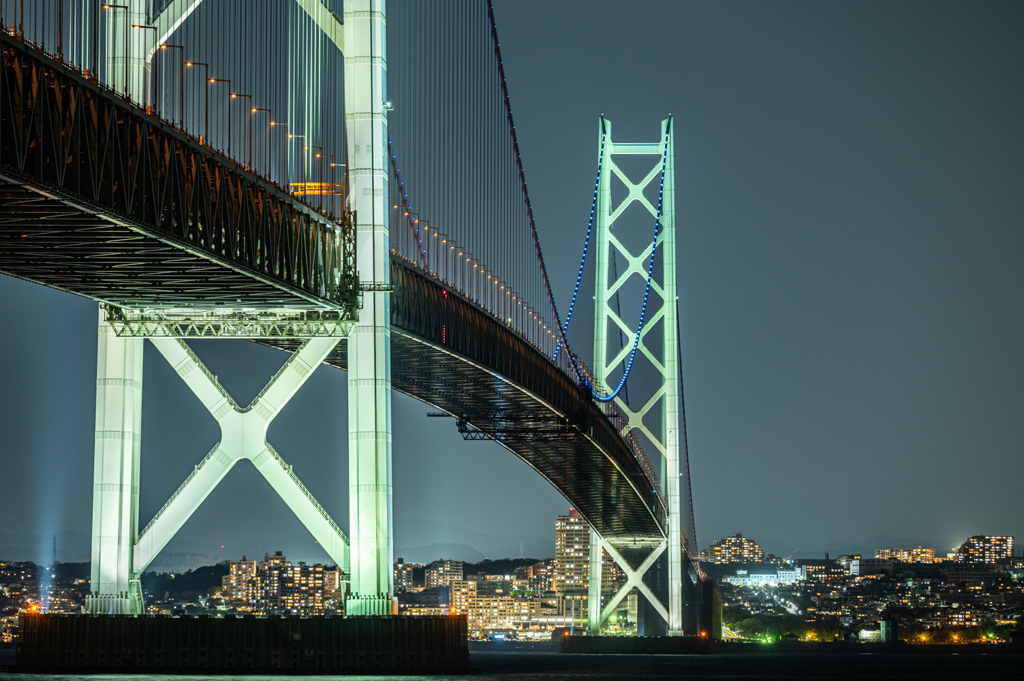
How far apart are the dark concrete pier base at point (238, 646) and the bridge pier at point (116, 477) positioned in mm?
532

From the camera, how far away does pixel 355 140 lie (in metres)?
31.3

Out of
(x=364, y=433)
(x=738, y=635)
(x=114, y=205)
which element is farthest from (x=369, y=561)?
(x=738, y=635)

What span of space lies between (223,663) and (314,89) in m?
11.0

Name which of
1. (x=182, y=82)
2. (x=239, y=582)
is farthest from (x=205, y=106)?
(x=239, y=582)

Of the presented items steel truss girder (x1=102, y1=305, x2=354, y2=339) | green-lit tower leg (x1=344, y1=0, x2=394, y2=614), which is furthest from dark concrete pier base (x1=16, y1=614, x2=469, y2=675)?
steel truss girder (x1=102, y1=305, x2=354, y2=339)

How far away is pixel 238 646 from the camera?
29859 mm

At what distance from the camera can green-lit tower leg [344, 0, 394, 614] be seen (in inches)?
1163

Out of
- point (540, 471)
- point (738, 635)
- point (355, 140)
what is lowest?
point (738, 635)

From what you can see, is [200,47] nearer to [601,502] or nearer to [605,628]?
[601,502]

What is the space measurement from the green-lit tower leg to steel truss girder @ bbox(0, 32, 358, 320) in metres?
0.46

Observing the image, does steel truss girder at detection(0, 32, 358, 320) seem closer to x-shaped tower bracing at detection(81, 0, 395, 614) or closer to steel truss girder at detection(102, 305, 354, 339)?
steel truss girder at detection(102, 305, 354, 339)

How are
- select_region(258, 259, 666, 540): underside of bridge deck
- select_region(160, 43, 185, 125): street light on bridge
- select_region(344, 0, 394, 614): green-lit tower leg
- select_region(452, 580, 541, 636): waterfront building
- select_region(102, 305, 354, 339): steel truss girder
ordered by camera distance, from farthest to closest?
select_region(452, 580, 541, 636): waterfront building < select_region(258, 259, 666, 540): underside of bridge deck < select_region(102, 305, 354, 339): steel truss girder < select_region(344, 0, 394, 614): green-lit tower leg < select_region(160, 43, 185, 125): street light on bridge

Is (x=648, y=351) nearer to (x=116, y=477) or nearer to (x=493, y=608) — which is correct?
(x=116, y=477)

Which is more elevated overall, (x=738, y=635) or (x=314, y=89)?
(x=314, y=89)
